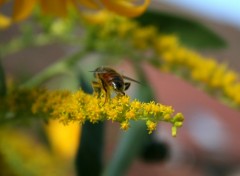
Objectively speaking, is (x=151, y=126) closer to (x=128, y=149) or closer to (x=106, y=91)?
(x=106, y=91)

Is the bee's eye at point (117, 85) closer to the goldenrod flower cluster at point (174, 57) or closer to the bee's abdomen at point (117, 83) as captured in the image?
the bee's abdomen at point (117, 83)

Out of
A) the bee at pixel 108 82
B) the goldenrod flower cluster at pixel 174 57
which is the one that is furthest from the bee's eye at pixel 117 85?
the goldenrod flower cluster at pixel 174 57

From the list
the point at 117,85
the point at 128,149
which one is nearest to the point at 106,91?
the point at 117,85

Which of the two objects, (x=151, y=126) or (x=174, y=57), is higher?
(x=174, y=57)

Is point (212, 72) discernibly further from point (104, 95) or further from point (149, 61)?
point (104, 95)

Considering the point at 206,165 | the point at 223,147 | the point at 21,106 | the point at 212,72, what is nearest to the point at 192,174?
the point at 206,165

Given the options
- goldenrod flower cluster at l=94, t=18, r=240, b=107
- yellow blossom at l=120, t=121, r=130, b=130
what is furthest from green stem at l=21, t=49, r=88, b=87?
yellow blossom at l=120, t=121, r=130, b=130
